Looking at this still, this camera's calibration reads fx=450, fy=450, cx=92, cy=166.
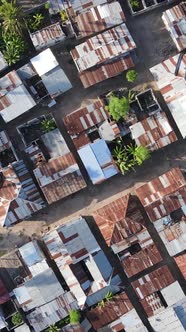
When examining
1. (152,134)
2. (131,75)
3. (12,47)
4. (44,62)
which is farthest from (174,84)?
(12,47)

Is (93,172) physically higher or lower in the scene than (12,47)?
lower

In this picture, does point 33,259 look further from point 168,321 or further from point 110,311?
point 168,321

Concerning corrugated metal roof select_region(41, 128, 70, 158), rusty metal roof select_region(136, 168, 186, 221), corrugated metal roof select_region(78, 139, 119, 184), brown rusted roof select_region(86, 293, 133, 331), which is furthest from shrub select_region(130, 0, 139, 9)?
brown rusted roof select_region(86, 293, 133, 331)

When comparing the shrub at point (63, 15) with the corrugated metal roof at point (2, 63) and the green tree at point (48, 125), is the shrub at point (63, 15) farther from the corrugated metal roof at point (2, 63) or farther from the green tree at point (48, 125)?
the green tree at point (48, 125)

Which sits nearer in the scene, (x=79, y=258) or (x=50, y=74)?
(x=79, y=258)

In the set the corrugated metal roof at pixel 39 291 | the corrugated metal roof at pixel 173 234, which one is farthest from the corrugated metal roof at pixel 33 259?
the corrugated metal roof at pixel 173 234

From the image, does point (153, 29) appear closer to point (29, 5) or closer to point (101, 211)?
point (29, 5)

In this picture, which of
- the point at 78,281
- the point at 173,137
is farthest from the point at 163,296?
the point at 173,137
